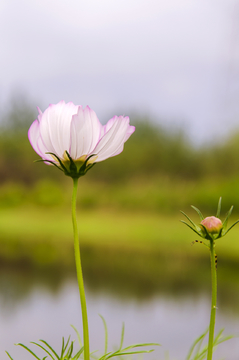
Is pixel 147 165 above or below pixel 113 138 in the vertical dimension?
above

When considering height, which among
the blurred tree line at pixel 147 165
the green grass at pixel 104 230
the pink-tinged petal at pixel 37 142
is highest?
the blurred tree line at pixel 147 165

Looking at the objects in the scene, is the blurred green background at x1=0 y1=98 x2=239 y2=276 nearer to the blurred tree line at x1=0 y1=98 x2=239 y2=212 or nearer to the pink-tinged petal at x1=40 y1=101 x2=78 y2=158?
the blurred tree line at x1=0 y1=98 x2=239 y2=212

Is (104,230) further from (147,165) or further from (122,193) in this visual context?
(147,165)

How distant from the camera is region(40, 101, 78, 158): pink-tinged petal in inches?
5.1

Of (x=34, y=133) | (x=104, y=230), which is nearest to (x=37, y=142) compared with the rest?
(x=34, y=133)

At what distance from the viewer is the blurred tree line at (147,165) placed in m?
1.30

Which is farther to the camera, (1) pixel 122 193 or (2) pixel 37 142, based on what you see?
(1) pixel 122 193

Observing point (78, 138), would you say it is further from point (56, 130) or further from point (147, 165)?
point (147, 165)

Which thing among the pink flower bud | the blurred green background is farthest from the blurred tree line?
the pink flower bud

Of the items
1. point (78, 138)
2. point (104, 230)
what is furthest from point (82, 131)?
point (104, 230)

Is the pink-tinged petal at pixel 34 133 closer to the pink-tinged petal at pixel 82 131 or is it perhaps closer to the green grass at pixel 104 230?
the pink-tinged petal at pixel 82 131

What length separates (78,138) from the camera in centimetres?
13

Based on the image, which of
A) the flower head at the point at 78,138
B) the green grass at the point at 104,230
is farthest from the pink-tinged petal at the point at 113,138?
the green grass at the point at 104,230

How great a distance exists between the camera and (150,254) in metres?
1.17
